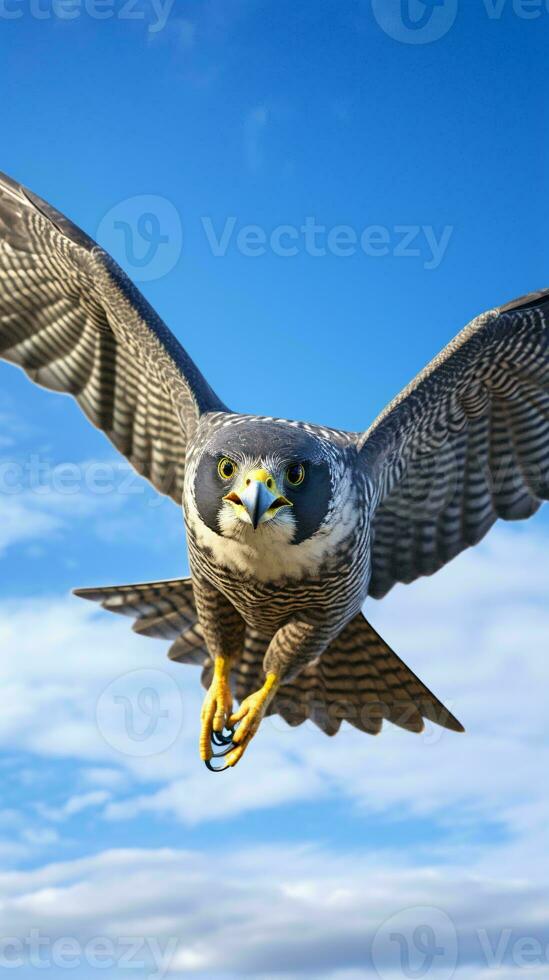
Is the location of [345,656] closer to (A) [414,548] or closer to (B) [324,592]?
(A) [414,548]

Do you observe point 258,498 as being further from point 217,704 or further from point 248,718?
point 217,704

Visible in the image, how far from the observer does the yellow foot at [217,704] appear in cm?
684

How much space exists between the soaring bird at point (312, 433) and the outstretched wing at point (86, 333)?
12 millimetres

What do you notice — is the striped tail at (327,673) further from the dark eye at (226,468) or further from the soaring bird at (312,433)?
the dark eye at (226,468)

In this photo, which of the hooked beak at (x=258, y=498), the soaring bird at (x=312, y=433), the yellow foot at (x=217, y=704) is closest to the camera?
the hooked beak at (x=258, y=498)

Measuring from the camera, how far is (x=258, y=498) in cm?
531

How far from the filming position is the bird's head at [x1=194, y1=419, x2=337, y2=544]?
17.8 ft

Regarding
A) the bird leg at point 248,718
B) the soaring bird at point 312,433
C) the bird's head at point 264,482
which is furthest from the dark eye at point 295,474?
the bird leg at point 248,718

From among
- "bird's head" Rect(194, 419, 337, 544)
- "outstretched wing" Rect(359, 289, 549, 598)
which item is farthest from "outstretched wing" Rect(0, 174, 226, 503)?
"bird's head" Rect(194, 419, 337, 544)

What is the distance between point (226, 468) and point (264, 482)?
31cm

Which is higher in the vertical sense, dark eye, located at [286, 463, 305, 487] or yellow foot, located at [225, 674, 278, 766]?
dark eye, located at [286, 463, 305, 487]

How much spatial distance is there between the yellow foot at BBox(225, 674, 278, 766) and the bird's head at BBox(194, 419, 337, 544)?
4.38 feet

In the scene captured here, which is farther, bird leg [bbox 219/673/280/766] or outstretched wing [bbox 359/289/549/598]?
outstretched wing [bbox 359/289/549/598]

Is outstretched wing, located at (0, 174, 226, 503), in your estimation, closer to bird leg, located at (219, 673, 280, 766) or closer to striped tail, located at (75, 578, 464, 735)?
striped tail, located at (75, 578, 464, 735)
